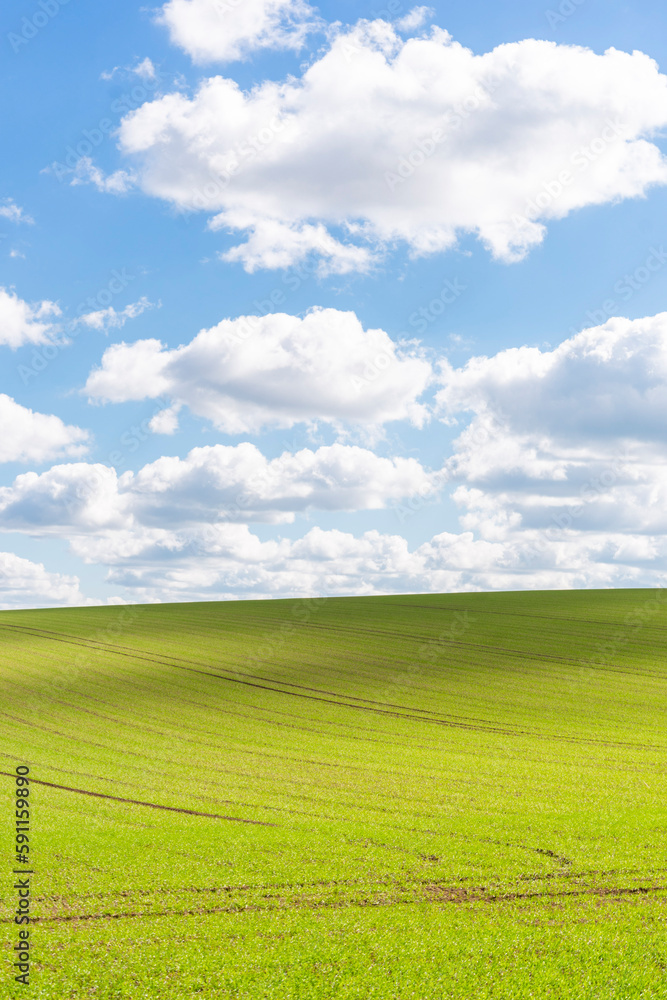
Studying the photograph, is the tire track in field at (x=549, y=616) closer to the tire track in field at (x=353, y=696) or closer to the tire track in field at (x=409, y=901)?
the tire track in field at (x=353, y=696)

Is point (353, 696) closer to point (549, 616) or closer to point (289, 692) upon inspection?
point (289, 692)

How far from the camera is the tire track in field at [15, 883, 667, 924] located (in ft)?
53.9

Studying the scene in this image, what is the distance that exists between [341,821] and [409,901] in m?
7.97

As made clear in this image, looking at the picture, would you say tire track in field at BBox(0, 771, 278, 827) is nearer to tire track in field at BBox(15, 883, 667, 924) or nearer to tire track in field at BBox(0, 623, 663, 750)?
tire track in field at BBox(15, 883, 667, 924)

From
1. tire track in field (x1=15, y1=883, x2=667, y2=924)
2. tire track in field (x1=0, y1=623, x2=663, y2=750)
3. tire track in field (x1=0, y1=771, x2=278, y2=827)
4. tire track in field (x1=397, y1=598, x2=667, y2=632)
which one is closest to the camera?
tire track in field (x1=15, y1=883, x2=667, y2=924)

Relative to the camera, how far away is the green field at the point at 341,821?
46.9ft

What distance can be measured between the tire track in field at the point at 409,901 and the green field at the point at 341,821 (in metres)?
0.08

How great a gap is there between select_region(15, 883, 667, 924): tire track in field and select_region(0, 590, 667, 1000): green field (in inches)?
3.0

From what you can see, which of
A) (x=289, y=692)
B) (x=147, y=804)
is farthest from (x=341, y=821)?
(x=289, y=692)

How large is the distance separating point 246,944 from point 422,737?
2903 cm

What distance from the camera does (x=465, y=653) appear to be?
6800 centimetres

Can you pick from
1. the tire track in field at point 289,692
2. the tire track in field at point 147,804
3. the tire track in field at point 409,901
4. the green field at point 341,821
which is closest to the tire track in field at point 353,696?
the tire track in field at point 289,692

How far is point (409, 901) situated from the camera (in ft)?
57.7

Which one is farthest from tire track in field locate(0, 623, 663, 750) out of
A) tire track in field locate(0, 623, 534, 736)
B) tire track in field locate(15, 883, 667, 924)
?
tire track in field locate(15, 883, 667, 924)
